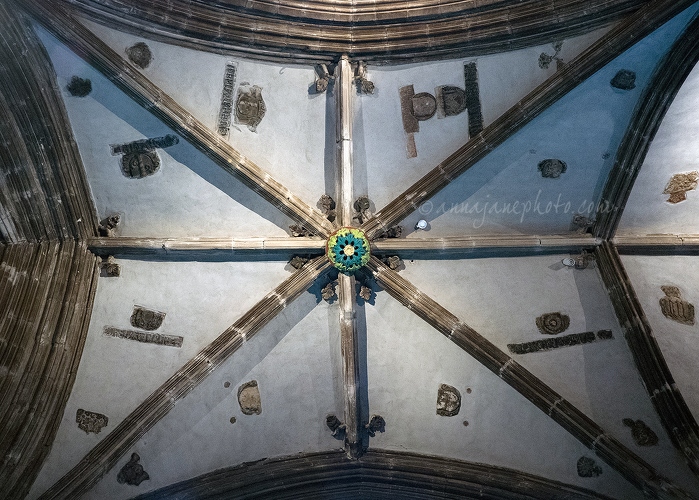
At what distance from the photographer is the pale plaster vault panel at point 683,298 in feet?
27.5

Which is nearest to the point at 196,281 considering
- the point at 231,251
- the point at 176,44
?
the point at 231,251

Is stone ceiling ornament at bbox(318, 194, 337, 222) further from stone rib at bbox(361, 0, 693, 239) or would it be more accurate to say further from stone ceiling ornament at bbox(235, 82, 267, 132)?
stone ceiling ornament at bbox(235, 82, 267, 132)

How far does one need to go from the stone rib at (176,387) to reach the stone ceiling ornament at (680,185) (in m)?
5.06

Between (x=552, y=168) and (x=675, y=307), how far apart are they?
2.60 metres

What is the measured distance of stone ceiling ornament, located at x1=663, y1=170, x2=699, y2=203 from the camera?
862 cm

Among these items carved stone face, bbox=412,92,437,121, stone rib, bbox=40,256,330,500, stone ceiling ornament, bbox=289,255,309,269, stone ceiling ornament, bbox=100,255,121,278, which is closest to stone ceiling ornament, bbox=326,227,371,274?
stone rib, bbox=40,256,330,500

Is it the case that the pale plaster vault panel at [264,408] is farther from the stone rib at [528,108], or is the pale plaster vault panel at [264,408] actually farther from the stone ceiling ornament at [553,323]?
the stone ceiling ornament at [553,323]

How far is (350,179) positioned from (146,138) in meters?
3.00

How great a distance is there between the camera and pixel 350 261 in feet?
30.0

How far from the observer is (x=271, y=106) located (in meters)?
8.95

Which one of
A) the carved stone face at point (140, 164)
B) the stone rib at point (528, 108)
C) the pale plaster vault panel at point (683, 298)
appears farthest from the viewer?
the carved stone face at point (140, 164)

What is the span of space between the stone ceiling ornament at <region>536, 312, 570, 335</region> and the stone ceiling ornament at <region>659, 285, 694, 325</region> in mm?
1327

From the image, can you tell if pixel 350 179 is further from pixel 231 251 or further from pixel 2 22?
pixel 2 22

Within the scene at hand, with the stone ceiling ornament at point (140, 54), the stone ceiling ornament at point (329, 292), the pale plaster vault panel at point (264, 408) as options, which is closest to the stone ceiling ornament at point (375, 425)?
the pale plaster vault panel at point (264, 408)
